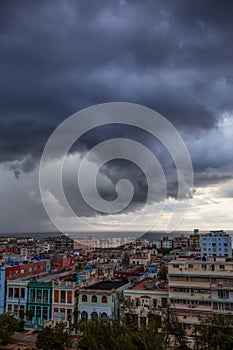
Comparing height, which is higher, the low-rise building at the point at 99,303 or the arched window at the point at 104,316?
the low-rise building at the point at 99,303

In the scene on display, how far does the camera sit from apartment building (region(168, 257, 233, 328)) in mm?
37875

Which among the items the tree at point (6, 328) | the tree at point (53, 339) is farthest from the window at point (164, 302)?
the tree at point (6, 328)

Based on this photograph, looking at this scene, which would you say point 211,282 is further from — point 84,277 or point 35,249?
point 35,249

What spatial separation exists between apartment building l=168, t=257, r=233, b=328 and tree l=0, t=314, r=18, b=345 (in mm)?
18398

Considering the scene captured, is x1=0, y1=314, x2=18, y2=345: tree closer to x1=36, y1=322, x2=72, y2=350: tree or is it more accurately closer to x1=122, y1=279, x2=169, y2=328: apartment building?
x1=36, y1=322, x2=72, y2=350: tree

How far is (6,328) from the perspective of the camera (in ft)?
122

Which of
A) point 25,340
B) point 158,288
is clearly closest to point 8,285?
point 25,340

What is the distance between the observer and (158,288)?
4312 cm

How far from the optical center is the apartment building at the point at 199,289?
1491 inches

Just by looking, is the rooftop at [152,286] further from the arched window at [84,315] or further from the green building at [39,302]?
the green building at [39,302]

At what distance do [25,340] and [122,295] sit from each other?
1268 centimetres

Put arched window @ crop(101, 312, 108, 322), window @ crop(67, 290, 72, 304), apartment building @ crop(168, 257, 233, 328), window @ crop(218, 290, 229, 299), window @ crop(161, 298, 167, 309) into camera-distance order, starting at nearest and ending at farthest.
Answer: window @ crop(218, 290, 229, 299)
apartment building @ crop(168, 257, 233, 328)
window @ crop(161, 298, 167, 309)
arched window @ crop(101, 312, 108, 322)
window @ crop(67, 290, 72, 304)

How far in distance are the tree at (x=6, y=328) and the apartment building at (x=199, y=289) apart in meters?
18.4

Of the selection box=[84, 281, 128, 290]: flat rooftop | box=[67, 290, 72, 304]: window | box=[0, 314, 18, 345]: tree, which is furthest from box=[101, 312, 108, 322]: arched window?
box=[0, 314, 18, 345]: tree
